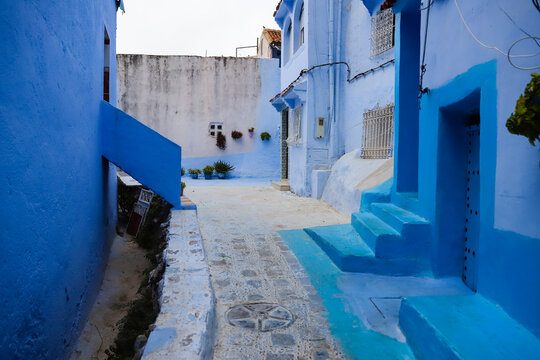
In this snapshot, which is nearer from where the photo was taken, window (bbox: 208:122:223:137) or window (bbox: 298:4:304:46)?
window (bbox: 298:4:304:46)

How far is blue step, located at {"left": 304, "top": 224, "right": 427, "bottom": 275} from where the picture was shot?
4441 mm

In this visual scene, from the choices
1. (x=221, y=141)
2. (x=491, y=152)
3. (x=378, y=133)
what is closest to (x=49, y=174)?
(x=491, y=152)

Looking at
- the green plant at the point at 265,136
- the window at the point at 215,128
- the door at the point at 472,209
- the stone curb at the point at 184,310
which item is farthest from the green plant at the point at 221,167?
the door at the point at 472,209

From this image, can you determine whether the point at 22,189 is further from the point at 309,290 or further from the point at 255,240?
the point at 255,240

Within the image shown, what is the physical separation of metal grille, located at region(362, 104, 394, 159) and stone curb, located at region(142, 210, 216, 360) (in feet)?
16.9

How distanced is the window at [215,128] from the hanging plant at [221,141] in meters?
0.17

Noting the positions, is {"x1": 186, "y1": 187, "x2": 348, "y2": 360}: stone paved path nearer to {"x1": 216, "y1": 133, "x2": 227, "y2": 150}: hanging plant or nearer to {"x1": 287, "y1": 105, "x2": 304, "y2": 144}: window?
{"x1": 287, "y1": 105, "x2": 304, "y2": 144}: window

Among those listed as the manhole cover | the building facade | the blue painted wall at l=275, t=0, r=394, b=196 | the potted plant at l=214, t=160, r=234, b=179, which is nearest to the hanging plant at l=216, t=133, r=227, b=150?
the potted plant at l=214, t=160, r=234, b=179

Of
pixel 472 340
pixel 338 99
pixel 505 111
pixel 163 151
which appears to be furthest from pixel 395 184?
pixel 338 99

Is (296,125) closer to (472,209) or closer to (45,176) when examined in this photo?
(472,209)

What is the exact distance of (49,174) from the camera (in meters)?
3.35

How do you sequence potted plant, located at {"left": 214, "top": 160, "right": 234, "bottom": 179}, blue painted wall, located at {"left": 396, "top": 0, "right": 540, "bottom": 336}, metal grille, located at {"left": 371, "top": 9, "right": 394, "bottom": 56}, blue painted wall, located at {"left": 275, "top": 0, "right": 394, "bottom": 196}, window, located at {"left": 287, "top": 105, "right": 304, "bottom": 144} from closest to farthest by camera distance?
blue painted wall, located at {"left": 396, "top": 0, "right": 540, "bottom": 336}, metal grille, located at {"left": 371, "top": 9, "right": 394, "bottom": 56}, blue painted wall, located at {"left": 275, "top": 0, "right": 394, "bottom": 196}, window, located at {"left": 287, "top": 105, "right": 304, "bottom": 144}, potted plant, located at {"left": 214, "top": 160, "right": 234, "bottom": 179}

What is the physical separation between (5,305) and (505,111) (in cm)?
368

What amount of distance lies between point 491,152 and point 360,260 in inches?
79.5
